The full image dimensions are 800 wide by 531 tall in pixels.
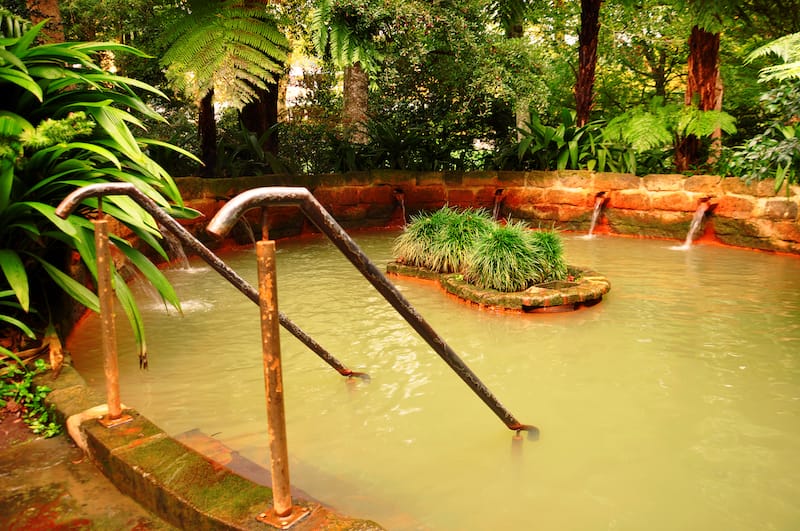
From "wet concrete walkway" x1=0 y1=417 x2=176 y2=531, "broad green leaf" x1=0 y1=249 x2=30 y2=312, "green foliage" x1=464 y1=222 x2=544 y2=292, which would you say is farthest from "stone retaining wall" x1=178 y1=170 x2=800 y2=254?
"wet concrete walkway" x1=0 y1=417 x2=176 y2=531

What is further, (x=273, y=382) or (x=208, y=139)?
(x=208, y=139)

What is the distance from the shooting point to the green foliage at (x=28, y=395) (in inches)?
98.3

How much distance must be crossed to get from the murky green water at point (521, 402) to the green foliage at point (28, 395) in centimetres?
54

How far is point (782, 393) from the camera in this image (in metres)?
3.41

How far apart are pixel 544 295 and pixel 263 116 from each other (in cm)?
576

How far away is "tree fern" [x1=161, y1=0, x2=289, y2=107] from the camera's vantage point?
525cm

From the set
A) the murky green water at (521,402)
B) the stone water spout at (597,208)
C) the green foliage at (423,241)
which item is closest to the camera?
the murky green water at (521,402)

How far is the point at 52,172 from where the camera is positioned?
3225 millimetres

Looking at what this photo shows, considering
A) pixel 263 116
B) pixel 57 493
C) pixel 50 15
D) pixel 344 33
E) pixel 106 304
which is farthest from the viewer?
pixel 263 116

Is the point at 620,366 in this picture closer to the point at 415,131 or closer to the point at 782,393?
the point at 782,393

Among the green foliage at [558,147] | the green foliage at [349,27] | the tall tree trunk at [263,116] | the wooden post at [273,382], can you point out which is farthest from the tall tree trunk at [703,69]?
the wooden post at [273,382]

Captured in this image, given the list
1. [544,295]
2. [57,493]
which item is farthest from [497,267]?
[57,493]

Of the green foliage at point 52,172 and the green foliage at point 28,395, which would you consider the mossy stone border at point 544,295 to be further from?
the green foliage at point 28,395

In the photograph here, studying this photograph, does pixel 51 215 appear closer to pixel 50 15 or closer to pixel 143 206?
pixel 143 206
